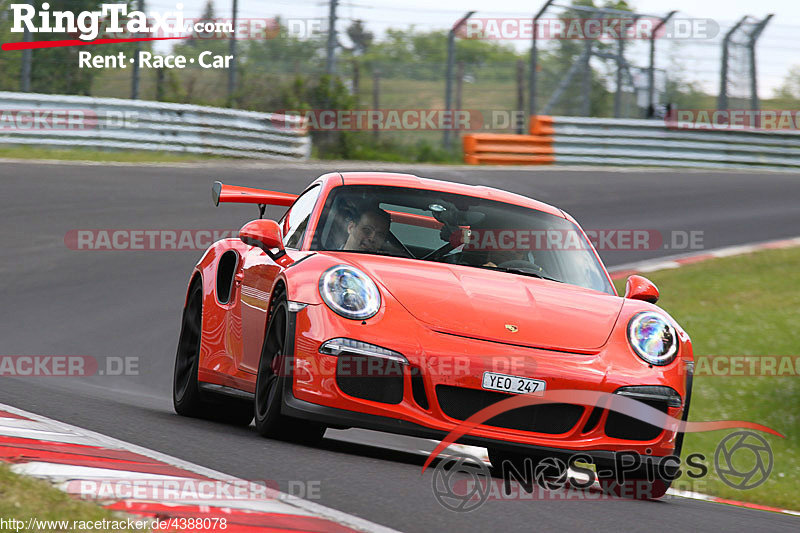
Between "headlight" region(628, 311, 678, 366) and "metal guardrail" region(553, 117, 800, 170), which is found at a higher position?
"metal guardrail" region(553, 117, 800, 170)

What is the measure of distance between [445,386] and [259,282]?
4.79 feet

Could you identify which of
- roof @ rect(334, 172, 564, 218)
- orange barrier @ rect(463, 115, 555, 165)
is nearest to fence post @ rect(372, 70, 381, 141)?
orange barrier @ rect(463, 115, 555, 165)

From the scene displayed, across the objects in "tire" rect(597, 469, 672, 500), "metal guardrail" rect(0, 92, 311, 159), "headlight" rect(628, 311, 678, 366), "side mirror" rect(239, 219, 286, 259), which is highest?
"metal guardrail" rect(0, 92, 311, 159)

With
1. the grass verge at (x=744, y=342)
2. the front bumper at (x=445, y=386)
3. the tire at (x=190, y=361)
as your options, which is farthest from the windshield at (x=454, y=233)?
the grass verge at (x=744, y=342)

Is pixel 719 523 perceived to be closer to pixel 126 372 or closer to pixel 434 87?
pixel 126 372

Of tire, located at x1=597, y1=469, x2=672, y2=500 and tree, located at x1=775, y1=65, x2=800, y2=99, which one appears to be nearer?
tire, located at x1=597, y1=469, x2=672, y2=500

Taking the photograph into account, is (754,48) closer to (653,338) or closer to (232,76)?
(232,76)

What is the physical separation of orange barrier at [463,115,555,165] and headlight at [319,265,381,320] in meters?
17.6

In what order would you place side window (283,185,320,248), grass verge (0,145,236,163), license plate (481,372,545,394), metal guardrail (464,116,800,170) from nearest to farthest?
license plate (481,372,545,394), side window (283,185,320,248), grass verge (0,145,236,163), metal guardrail (464,116,800,170)

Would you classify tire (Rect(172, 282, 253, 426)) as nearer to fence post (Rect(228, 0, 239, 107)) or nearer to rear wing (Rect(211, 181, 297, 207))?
rear wing (Rect(211, 181, 297, 207))

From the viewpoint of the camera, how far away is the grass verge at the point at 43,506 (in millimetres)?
3281

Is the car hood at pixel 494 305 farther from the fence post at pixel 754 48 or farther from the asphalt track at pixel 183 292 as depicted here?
the fence post at pixel 754 48

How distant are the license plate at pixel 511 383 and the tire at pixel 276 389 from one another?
31.0 inches

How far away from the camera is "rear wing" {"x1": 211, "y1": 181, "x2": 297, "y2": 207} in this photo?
7.32 meters
